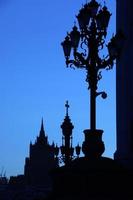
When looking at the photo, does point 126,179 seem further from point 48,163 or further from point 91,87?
point 48,163

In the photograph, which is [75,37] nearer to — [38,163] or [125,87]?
[125,87]

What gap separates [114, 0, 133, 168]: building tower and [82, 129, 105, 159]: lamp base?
33.1 feet

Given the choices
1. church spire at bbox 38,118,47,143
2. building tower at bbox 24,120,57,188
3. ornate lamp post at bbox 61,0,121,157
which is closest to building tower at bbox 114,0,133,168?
ornate lamp post at bbox 61,0,121,157

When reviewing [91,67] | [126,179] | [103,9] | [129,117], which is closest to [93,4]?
[103,9]

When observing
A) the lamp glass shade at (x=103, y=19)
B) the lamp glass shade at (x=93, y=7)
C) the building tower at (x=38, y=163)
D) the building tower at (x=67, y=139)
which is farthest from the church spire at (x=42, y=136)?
the lamp glass shade at (x=103, y=19)

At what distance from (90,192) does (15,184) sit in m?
150

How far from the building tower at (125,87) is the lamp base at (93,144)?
10.1 m

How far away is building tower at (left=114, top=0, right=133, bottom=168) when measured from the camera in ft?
98.2

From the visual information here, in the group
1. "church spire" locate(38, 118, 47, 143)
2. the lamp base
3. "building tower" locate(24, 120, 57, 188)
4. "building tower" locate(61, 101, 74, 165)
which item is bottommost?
the lamp base

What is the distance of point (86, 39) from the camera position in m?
21.4

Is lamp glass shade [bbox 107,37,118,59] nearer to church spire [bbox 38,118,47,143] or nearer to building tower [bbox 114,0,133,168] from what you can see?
building tower [bbox 114,0,133,168]

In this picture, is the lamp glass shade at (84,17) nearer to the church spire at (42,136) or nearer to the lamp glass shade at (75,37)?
the lamp glass shade at (75,37)

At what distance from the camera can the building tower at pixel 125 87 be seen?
29922 mm

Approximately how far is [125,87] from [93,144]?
12.2 meters
